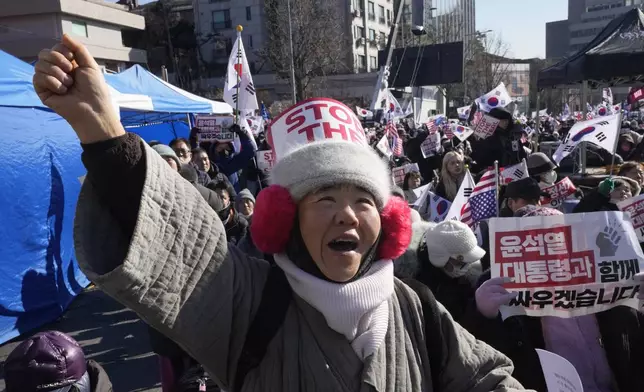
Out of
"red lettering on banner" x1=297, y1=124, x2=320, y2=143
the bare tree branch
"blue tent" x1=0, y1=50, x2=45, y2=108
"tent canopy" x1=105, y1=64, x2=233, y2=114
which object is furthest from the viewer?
the bare tree branch

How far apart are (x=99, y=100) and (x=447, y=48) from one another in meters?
39.8

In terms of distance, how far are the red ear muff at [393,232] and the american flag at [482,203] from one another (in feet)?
10.5

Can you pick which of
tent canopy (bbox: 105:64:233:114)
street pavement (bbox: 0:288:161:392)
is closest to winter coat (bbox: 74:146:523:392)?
street pavement (bbox: 0:288:161:392)

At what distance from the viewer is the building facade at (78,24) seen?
3156cm

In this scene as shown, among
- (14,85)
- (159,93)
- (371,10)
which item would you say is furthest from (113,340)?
(371,10)

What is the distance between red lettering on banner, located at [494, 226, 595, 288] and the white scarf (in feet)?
3.31

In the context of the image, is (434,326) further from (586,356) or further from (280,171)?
(586,356)

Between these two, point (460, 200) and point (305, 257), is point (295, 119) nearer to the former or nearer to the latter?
point (305, 257)

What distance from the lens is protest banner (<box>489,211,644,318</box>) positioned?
2287mm

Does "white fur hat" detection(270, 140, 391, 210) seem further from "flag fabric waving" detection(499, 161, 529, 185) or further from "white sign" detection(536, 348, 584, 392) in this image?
"flag fabric waving" detection(499, 161, 529, 185)

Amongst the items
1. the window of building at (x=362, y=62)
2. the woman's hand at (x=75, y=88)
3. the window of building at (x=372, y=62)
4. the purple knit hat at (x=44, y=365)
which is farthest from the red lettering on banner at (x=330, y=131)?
the window of building at (x=372, y=62)

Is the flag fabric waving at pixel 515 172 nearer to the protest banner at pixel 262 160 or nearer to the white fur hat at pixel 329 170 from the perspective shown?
the protest banner at pixel 262 160

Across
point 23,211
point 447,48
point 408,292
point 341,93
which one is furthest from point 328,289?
point 341,93

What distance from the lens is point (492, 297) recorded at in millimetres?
2182
